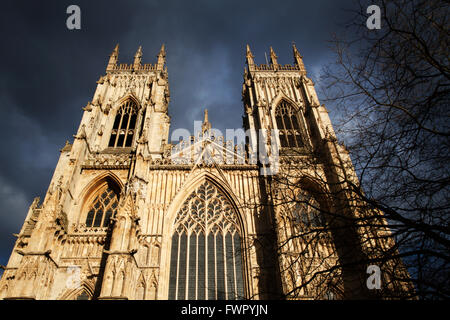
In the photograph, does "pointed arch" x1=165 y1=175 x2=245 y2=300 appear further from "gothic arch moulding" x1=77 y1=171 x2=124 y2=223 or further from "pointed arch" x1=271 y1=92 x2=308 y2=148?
"pointed arch" x1=271 y1=92 x2=308 y2=148

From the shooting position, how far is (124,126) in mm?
20078

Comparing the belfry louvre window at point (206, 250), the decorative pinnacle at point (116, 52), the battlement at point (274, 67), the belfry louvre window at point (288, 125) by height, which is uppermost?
the decorative pinnacle at point (116, 52)

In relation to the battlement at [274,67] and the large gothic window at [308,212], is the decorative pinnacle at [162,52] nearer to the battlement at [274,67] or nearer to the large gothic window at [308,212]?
Result: the battlement at [274,67]

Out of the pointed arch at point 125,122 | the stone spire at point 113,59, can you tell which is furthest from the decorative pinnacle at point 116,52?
the pointed arch at point 125,122

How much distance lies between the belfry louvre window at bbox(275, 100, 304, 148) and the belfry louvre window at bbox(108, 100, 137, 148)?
10.6m

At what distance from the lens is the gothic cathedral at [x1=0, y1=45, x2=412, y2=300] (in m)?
10.2

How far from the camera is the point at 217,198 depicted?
14258mm

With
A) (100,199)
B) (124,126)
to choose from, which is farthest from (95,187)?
(124,126)

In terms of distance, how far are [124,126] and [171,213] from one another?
974 cm

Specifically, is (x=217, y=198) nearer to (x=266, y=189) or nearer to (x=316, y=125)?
(x=266, y=189)

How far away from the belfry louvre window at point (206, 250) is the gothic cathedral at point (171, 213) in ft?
0.16

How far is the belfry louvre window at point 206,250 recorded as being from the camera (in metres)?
11.5

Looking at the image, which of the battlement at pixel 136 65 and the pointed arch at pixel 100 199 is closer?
the pointed arch at pixel 100 199

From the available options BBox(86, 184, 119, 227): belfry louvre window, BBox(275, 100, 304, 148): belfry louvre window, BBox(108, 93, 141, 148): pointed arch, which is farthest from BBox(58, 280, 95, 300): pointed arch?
BBox(275, 100, 304, 148): belfry louvre window
